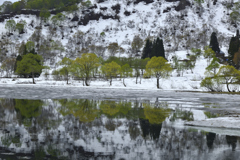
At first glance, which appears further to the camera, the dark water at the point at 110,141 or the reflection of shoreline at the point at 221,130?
the reflection of shoreline at the point at 221,130

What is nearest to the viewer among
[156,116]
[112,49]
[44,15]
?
[156,116]

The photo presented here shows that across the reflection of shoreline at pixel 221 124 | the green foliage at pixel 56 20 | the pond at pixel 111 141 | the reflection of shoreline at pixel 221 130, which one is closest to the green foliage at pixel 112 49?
the green foliage at pixel 56 20

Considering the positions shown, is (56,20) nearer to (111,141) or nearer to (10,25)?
(10,25)

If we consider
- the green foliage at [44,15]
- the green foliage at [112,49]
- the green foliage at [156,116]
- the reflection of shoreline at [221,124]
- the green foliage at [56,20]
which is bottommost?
the green foliage at [156,116]

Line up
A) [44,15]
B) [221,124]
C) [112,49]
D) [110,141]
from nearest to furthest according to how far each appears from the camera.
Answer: [110,141], [221,124], [112,49], [44,15]

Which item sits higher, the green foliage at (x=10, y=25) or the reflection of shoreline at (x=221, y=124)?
the green foliage at (x=10, y=25)

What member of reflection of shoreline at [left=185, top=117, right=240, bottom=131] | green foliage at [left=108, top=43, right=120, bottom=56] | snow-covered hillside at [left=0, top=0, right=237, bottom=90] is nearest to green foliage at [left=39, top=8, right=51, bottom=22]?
snow-covered hillside at [left=0, top=0, right=237, bottom=90]

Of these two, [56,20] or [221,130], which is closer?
[221,130]

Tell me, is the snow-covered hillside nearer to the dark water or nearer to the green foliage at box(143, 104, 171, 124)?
the green foliage at box(143, 104, 171, 124)

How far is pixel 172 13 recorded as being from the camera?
575 ft

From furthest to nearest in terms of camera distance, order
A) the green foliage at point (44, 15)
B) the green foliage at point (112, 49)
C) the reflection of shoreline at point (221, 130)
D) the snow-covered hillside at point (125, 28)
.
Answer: the green foliage at point (44, 15)
the snow-covered hillside at point (125, 28)
the green foliage at point (112, 49)
the reflection of shoreline at point (221, 130)

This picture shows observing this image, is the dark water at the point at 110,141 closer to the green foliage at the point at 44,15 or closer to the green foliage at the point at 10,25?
the green foliage at the point at 10,25

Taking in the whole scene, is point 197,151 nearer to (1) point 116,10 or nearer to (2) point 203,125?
(2) point 203,125

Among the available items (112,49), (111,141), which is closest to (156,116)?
(111,141)
